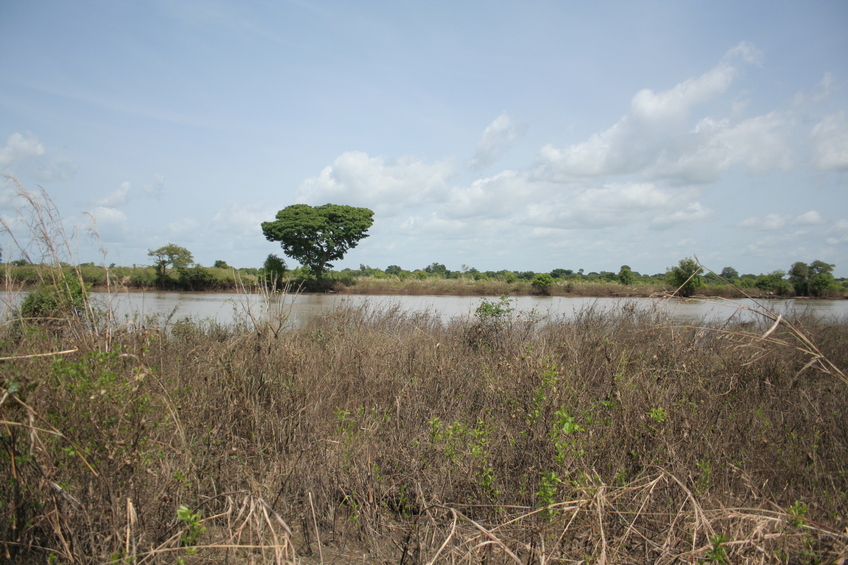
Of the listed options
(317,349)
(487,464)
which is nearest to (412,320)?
(317,349)

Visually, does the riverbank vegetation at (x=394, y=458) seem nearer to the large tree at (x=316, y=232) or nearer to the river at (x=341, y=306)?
the river at (x=341, y=306)

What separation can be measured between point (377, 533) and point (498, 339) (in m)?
6.25

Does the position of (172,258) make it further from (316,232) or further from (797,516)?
(797,516)

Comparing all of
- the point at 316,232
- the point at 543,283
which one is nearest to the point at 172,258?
the point at 316,232

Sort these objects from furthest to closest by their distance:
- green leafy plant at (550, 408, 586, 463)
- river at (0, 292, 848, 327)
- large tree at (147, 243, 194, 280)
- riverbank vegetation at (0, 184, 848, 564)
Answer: large tree at (147, 243, 194, 280), river at (0, 292, 848, 327), green leafy plant at (550, 408, 586, 463), riverbank vegetation at (0, 184, 848, 564)

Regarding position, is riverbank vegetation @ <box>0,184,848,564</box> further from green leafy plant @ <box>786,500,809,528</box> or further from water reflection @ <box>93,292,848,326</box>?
water reflection @ <box>93,292,848,326</box>

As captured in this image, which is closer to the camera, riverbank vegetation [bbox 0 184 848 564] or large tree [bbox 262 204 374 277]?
riverbank vegetation [bbox 0 184 848 564]

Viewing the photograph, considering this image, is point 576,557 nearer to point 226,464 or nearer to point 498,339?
point 226,464

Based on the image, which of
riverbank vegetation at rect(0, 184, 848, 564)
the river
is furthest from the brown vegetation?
the river

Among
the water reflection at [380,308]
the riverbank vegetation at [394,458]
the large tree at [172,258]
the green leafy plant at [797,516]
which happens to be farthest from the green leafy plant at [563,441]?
the large tree at [172,258]

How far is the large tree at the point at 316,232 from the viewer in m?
37.3

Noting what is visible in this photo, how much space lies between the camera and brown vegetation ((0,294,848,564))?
2527 millimetres

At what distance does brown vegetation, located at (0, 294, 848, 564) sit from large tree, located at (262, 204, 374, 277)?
30945mm

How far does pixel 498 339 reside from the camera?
9.30 meters
